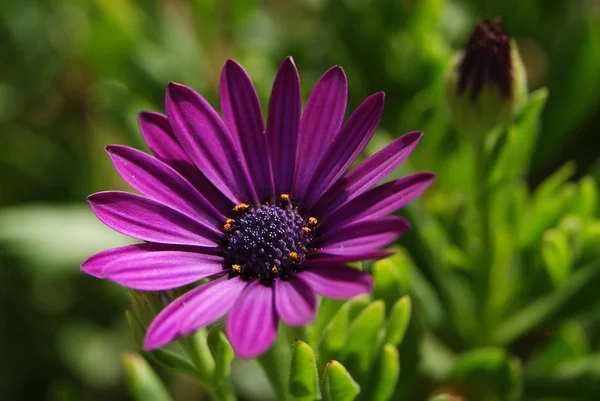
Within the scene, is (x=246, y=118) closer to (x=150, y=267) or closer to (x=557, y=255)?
(x=150, y=267)

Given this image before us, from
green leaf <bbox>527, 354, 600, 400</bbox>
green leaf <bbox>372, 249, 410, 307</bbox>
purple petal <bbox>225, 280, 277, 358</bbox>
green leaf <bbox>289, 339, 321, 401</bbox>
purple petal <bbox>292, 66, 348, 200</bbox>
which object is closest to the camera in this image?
purple petal <bbox>225, 280, 277, 358</bbox>

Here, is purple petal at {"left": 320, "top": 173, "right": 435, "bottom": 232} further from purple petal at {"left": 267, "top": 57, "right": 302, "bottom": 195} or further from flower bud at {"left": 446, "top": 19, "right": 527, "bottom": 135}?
flower bud at {"left": 446, "top": 19, "right": 527, "bottom": 135}

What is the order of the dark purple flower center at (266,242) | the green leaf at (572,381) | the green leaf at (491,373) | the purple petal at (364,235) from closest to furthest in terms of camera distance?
the purple petal at (364,235), the dark purple flower center at (266,242), the green leaf at (491,373), the green leaf at (572,381)

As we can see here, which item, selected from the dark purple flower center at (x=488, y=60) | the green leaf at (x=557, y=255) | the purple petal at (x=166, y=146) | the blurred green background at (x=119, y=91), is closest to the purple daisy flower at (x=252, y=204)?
the purple petal at (x=166, y=146)

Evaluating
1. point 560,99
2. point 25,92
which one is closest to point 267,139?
point 560,99

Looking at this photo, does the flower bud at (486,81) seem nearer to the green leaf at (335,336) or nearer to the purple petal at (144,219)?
the green leaf at (335,336)

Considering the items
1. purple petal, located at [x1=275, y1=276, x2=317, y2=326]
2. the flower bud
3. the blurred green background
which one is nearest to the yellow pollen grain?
purple petal, located at [x1=275, y1=276, x2=317, y2=326]

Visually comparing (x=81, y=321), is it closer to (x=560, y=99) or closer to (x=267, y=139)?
(x=267, y=139)
